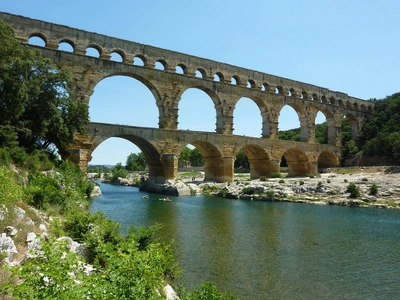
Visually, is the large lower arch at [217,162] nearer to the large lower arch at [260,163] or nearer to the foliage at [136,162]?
the large lower arch at [260,163]

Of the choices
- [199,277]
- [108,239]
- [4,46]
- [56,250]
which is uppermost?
[4,46]

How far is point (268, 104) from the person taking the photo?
32375 mm

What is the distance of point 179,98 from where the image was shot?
1046 inches

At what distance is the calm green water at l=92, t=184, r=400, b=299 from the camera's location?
6422mm

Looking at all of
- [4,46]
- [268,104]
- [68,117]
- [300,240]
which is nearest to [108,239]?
[300,240]

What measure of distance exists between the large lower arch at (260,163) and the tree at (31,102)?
17.9 m

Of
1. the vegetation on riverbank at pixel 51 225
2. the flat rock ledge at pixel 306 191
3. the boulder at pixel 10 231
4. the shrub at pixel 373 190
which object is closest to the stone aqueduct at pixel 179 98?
the flat rock ledge at pixel 306 191

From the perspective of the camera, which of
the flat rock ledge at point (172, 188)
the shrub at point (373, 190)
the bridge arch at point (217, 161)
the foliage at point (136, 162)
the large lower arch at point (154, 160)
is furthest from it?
the foliage at point (136, 162)

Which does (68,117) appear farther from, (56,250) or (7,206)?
(56,250)

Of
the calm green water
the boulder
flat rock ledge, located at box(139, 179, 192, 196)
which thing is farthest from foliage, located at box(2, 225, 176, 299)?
flat rock ledge, located at box(139, 179, 192, 196)

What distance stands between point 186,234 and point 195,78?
1903cm

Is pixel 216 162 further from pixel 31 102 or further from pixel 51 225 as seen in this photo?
pixel 51 225

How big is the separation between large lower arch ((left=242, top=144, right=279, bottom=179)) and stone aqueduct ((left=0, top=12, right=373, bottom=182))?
9cm

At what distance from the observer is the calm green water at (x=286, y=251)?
6422 millimetres
